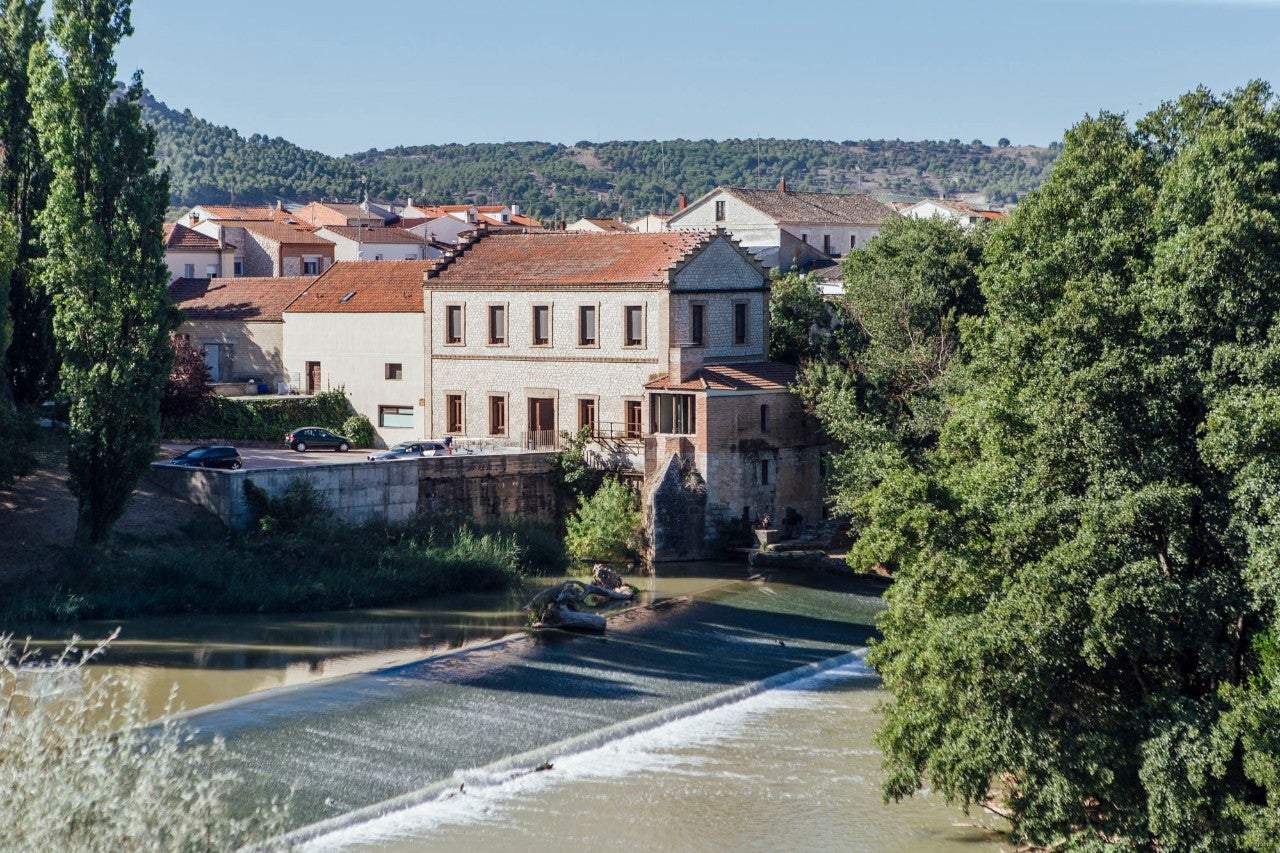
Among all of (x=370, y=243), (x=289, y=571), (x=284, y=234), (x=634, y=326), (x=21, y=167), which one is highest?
(x=284, y=234)

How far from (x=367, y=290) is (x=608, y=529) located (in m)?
16.6

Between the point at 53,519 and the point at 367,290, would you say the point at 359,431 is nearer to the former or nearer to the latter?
the point at 367,290

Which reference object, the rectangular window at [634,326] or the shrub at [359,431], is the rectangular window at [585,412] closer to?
the rectangular window at [634,326]

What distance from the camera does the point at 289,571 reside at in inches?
1407

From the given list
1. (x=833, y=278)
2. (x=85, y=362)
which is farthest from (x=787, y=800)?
(x=833, y=278)

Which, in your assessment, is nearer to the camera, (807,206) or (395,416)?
(395,416)

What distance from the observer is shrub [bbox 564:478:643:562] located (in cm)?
4184

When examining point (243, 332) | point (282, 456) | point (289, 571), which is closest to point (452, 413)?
point (282, 456)

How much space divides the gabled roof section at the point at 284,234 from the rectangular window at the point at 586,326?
37.3 metres

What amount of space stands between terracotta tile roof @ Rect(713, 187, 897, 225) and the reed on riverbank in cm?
4146

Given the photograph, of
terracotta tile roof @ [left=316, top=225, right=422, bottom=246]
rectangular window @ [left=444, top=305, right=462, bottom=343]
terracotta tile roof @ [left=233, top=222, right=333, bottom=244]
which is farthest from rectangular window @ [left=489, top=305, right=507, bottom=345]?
terracotta tile roof @ [left=233, top=222, right=333, bottom=244]

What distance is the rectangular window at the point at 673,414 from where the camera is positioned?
43.0m

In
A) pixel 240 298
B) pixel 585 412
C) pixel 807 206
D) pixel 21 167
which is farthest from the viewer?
pixel 807 206

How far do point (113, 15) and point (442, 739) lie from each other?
1987cm
